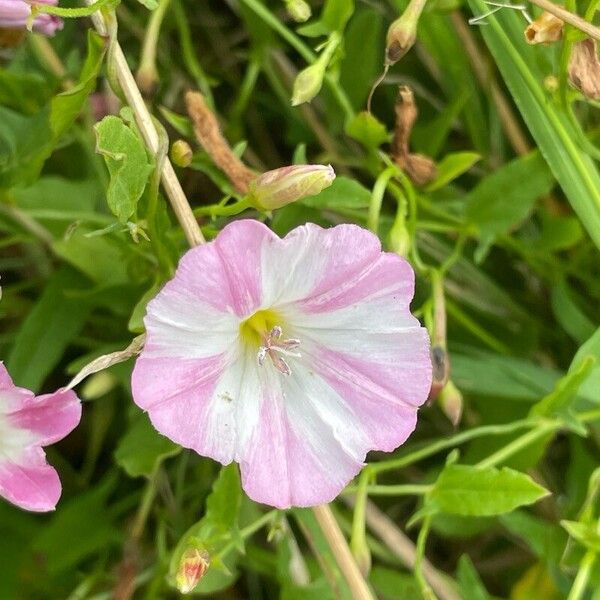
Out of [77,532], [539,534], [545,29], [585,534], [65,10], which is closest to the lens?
[65,10]

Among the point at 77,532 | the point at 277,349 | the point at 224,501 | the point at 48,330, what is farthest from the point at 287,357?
the point at 77,532

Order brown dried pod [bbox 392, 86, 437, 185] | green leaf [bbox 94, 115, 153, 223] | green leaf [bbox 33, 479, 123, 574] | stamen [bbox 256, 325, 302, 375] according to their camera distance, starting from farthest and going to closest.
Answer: green leaf [bbox 33, 479, 123, 574], brown dried pod [bbox 392, 86, 437, 185], stamen [bbox 256, 325, 302, 375], green leaf [bbox 94, 115, 153, 223]

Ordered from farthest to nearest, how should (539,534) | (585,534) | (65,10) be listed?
(539,534) → (585,534) → (65,10)

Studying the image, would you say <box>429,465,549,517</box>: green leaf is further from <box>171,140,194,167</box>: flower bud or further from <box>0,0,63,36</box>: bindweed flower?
<box>0,0,63,36</box>: bindweed flower

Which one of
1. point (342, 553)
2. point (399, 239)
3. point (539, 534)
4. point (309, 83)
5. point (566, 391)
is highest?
point (309, 83)

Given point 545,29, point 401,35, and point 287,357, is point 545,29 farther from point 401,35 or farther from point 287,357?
point 287,357

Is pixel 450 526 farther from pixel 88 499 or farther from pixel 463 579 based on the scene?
pixel 88 499

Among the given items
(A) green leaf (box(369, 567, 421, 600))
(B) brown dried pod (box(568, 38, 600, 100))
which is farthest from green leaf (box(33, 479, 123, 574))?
(B) brown dried pod (box(568, 38, 600, 100))
